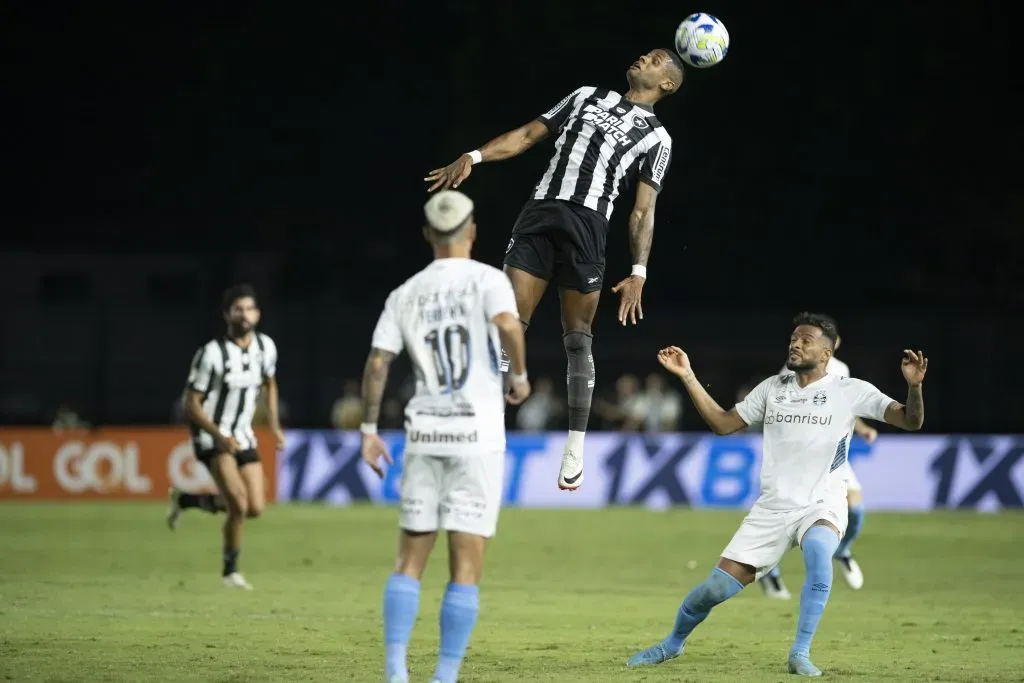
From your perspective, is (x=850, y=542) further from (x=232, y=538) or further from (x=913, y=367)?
(x=913, y=367)

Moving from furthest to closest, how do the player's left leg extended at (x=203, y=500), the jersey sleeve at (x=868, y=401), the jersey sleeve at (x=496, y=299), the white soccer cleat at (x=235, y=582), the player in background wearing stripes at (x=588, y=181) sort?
the player's left leg extended at (x=203, y=500)
the white soccer cleat at (x=235, y=582)
the player in background wearing stripes at (x=588, y=181)
the jersey sleeve at (x=868, y=401)
the jersey sleeve at (x=496, y=299)

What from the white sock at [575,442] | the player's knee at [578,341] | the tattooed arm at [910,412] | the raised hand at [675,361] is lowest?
the white sock at [575,442]

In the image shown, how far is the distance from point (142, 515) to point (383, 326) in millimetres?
16150

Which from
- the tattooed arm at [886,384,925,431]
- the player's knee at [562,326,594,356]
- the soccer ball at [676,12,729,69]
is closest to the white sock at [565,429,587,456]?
the player's knee at [562,326,594,356]

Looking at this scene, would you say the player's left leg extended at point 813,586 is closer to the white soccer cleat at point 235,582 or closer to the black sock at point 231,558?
the white soccer cleat at point 235,582

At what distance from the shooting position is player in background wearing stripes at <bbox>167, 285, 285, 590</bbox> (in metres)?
14.0

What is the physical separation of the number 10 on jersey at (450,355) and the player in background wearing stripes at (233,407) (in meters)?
6.60

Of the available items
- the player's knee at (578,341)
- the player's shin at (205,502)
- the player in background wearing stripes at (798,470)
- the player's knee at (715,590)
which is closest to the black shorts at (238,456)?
the player's shin at (205,502)

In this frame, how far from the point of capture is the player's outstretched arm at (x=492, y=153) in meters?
9.61

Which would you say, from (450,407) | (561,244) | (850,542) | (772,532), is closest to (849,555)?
(850,542)

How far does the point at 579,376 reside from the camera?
10461 millimetres

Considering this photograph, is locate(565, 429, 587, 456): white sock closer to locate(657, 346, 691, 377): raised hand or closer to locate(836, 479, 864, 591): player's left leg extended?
locate(657, 346, 691, 377): raised hand

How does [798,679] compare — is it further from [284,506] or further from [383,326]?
[284,506]

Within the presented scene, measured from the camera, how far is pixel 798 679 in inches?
347
